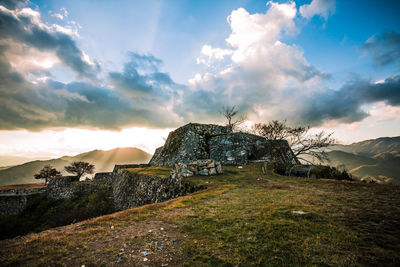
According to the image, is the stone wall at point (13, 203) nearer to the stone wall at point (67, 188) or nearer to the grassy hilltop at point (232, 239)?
the stone wall at point (67, 188)

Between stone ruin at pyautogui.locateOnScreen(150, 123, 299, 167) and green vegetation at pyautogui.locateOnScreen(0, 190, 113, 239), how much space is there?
10131mm

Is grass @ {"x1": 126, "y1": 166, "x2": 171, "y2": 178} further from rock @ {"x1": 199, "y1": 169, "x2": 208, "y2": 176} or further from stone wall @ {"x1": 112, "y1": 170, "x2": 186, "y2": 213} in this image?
rock @ {"x1": 199, "y1": 169, "x2": 208, "y2": 176}

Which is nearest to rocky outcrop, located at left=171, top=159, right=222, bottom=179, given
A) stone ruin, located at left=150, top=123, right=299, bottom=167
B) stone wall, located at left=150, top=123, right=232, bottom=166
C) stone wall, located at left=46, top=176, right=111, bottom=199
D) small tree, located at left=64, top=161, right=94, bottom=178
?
stone wall, located at left=150, top=123, right=232, bottom=166

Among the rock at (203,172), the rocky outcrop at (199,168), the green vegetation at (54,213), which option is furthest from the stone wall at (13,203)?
the rock at (203,172)

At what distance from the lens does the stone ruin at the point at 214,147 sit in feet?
78.6

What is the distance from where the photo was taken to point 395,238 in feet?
12.0

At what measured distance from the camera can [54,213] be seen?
2178 centimetres

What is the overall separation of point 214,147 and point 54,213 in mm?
25623

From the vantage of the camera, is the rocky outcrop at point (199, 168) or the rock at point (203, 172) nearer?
the rocky outcrop at point (199, 168)

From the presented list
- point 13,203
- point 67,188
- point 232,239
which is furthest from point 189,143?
point 13,203

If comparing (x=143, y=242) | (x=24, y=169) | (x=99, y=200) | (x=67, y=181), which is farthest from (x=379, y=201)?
(x=24, y=169)

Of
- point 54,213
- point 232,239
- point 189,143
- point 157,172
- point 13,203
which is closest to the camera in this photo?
point 232,239

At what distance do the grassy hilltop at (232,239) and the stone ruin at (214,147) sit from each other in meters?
16.8

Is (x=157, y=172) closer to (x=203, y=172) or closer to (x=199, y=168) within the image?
(x=199, y=168)
